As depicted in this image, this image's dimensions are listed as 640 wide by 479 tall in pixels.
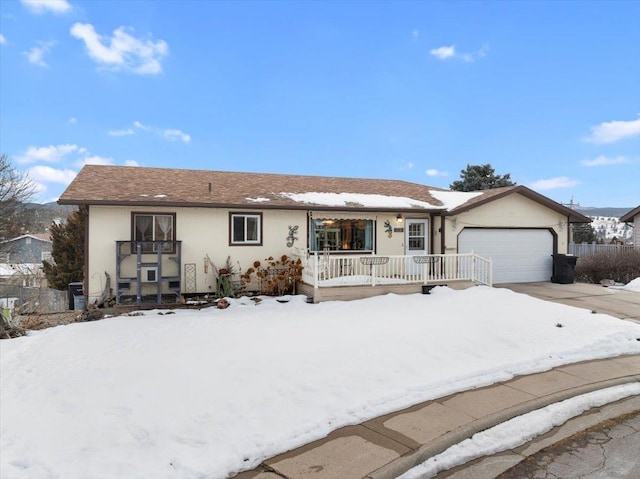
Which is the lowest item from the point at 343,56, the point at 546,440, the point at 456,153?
the point at 546,440

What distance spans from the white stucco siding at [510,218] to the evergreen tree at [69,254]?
16074mm

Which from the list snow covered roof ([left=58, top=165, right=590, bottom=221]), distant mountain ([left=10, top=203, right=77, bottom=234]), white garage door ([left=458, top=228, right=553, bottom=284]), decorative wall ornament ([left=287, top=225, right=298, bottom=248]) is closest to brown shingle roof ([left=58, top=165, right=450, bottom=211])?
snow covered roof ([left=58, top=165, right=590, bottom=221])

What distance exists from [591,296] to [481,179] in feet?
70.9

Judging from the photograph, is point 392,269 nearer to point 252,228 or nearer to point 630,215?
point 252,228

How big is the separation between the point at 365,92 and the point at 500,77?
8806 mm

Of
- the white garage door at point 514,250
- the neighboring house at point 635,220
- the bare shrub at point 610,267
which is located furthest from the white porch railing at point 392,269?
the neighboring house at point 635,220

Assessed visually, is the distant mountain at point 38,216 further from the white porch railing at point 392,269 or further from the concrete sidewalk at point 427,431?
the concrete sidewalk at point 427,431

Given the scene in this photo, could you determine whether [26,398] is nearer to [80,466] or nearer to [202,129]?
[80,466]

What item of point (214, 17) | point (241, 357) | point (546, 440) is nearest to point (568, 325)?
point (546, 440)

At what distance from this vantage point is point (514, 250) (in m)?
15.4

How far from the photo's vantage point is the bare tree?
2158 centimetres

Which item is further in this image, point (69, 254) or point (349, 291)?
point (69, 254)

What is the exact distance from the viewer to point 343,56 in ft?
82.5

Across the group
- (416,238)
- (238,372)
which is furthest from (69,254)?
(238,372)
